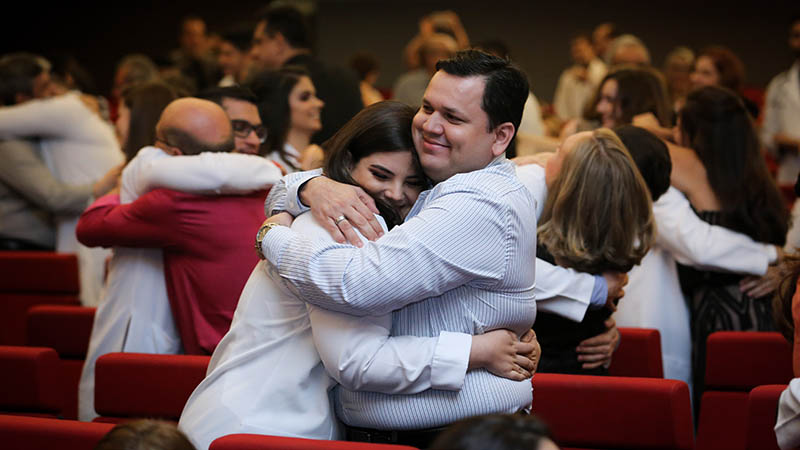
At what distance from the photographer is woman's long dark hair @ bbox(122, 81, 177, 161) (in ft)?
11.1

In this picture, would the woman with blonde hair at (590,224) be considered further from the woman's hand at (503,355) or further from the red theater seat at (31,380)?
the red theater seat at (31,380)

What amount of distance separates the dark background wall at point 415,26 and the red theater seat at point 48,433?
1048cm

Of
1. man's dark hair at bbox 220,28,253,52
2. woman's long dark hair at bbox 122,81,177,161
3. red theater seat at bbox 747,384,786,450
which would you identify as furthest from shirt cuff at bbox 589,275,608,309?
man's dark hair at bbox 220,28,253,52

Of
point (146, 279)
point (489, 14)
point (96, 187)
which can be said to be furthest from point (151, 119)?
point (489, 14)

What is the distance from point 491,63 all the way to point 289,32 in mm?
2682

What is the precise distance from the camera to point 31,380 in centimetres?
244

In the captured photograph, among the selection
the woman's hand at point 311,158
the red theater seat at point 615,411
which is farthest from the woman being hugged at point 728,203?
the woman's hand at point 311,158

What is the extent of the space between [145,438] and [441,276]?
1.98 ft

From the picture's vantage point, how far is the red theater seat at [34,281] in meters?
3.90

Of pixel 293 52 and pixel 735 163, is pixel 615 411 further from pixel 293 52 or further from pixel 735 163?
pixel 293 52

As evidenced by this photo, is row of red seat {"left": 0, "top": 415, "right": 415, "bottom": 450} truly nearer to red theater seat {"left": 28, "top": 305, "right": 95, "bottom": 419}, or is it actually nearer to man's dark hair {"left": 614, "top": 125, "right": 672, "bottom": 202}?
red theater seat {"left": 28, "top": 305, "right": 95, "bottom": 419}

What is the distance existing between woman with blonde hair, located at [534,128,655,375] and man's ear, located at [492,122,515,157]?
0.70 m

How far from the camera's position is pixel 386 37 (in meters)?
12.5

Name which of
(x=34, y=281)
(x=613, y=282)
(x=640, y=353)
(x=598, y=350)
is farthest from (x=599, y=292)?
(x=34, y=281)
